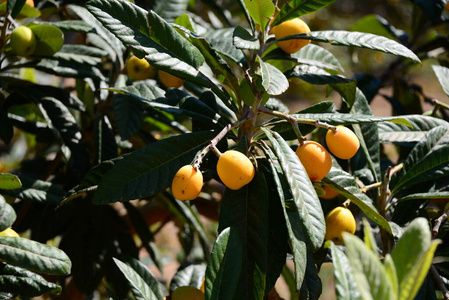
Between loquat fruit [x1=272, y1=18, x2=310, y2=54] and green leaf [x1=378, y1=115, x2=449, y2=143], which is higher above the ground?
loquat fruit [x1=272, y1=18, x2=310, y2=54]

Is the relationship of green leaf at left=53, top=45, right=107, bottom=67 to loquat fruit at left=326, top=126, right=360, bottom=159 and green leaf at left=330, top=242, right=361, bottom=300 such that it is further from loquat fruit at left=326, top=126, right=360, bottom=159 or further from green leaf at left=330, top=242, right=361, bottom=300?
green leaf at left=330, top=242, right=361, bottom=300

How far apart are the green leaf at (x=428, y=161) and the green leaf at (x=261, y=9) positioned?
18.2 inches

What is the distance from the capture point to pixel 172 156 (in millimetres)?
981

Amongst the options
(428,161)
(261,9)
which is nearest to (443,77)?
(428,161)

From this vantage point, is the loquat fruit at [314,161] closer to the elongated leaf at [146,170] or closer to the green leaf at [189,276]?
the elongated leaf at [146,170]

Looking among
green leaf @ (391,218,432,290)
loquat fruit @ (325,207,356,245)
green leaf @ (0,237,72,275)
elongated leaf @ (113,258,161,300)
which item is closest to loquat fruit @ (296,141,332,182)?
loquat fruit @ (325,207,356,245)

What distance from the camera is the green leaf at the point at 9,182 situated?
993mm

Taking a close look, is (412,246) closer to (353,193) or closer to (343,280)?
(343,280)

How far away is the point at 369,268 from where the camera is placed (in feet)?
1.87

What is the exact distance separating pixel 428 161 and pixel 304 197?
0.42 m

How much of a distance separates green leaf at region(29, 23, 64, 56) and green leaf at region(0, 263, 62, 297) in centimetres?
55

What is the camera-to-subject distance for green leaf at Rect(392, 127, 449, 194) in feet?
3.63

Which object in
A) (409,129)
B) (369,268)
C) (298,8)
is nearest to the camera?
(369,268)

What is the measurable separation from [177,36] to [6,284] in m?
0.57
